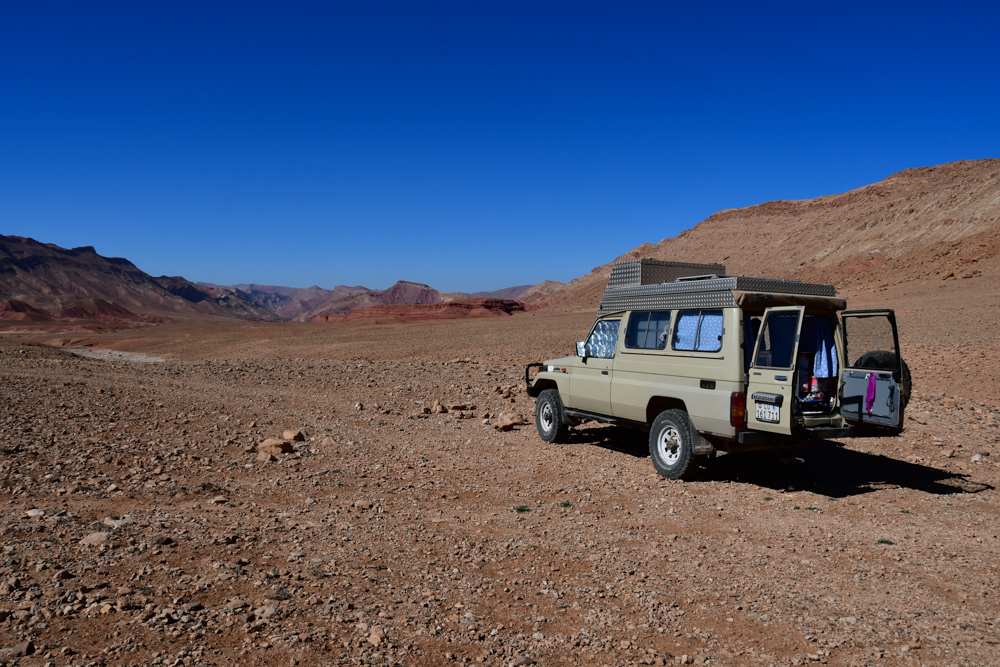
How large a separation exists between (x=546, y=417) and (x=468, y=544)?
5.18 metres

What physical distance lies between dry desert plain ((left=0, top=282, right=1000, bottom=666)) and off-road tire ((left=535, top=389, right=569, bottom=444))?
320mm

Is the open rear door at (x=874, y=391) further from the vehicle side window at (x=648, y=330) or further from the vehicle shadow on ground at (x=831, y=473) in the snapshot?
the vehicle side window at (x=648, y=330)

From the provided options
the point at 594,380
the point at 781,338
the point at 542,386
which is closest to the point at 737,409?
the point at 781,338

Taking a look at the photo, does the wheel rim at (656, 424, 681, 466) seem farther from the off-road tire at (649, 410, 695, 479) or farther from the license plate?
the license plate

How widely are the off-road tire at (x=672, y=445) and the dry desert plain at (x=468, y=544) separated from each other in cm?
21

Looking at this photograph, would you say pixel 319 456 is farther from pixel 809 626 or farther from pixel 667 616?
pixel 809 626

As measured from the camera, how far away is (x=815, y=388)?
26.3 ft

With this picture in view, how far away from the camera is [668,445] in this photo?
8.43m

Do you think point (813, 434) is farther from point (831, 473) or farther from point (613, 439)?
point (613, 439)

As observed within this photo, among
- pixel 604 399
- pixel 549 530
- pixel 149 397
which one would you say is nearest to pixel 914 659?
pixel 549 530

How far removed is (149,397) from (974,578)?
12848mm

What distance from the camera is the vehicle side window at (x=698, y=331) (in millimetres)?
7812

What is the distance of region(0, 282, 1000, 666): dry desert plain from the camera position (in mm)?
4031

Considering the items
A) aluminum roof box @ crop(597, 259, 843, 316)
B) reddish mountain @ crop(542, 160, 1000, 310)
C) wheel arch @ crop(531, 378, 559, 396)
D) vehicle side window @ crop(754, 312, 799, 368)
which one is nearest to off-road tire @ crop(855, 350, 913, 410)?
vehicle side window @ crop(754, 312, 799, 368)
